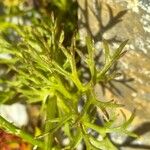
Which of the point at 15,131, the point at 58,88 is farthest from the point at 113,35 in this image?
the point at 15,131

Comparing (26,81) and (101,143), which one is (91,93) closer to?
(101,143)

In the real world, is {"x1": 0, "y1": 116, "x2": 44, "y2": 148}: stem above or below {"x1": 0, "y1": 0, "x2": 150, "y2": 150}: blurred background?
below

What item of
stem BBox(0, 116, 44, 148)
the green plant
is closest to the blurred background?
the green plant

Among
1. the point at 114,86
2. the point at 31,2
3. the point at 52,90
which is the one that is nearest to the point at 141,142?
the point at 114,86

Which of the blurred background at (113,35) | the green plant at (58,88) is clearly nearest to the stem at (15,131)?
the green plant at (58,88)

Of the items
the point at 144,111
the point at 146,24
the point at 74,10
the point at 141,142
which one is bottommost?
the point at 141,142

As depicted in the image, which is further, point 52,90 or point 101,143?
point 52,90

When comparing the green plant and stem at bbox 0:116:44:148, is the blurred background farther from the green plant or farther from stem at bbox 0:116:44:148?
stem at bbox 0:116:44:148

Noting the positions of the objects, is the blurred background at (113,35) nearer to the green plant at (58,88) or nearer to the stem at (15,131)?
the green plant at (58,88)
